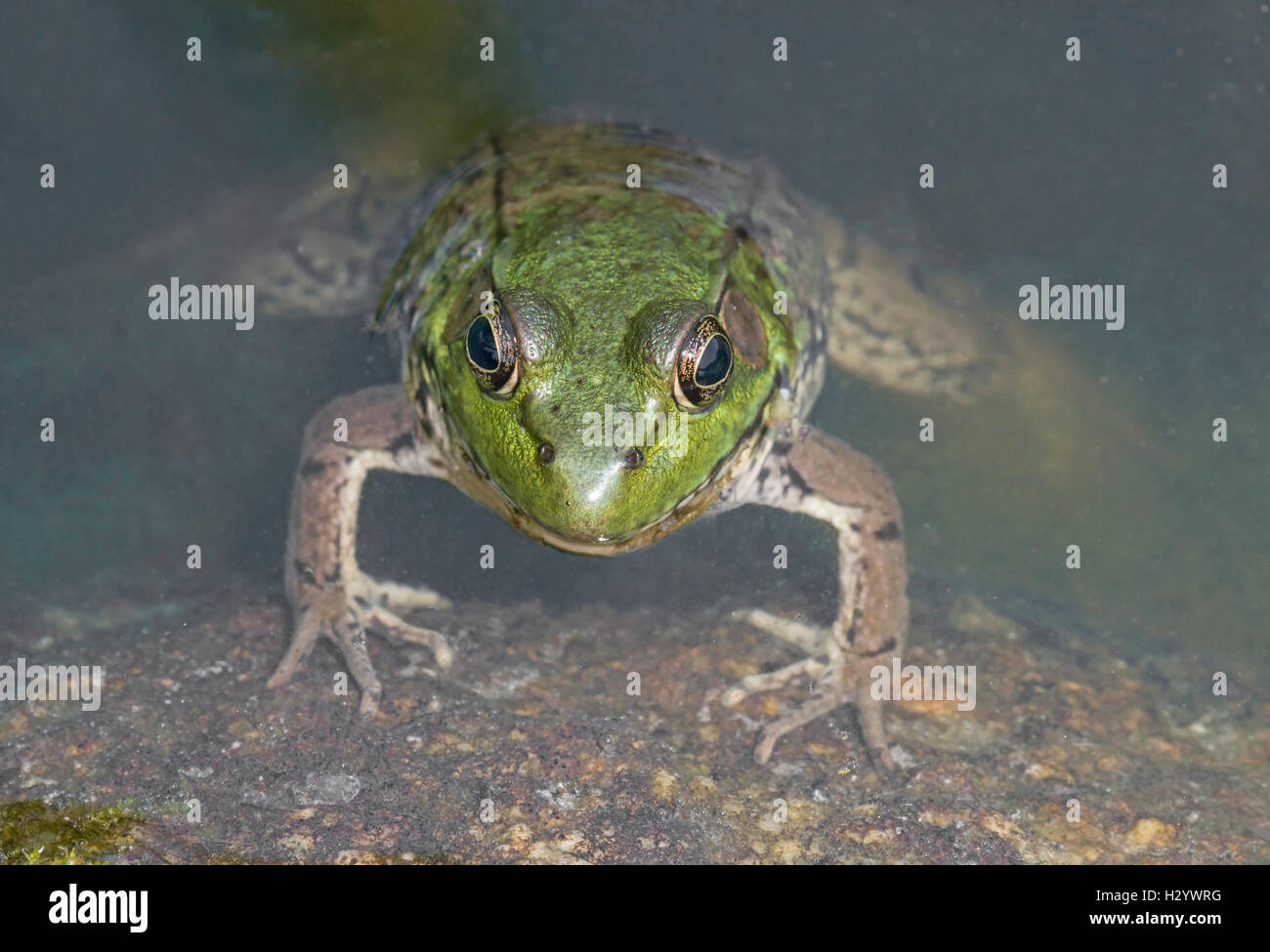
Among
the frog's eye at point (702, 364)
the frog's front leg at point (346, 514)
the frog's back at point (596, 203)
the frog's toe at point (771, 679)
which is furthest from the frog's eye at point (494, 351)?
the frog's toe at point (771, 679)

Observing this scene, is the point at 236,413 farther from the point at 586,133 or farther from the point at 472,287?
the point at 586,133

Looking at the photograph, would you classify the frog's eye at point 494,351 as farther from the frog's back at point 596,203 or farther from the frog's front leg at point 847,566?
the frog's front leg at point 847,566

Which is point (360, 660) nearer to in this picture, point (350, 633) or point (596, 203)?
point (350, 633)

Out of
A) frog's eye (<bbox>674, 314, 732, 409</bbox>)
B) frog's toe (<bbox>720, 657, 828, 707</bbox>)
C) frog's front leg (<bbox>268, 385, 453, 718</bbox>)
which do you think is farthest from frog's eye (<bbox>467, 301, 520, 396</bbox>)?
frog's toe (<bbox>720, 657, 828, 707</bbox>)

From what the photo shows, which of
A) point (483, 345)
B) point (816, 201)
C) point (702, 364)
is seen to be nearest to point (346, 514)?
point (483, 345)

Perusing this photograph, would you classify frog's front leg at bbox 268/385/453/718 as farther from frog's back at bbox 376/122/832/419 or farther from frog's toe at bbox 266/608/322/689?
frog's back at bbox 376/122/832/419

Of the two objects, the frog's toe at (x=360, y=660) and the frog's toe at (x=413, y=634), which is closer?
the frog's toe at (x=360, y=660)
